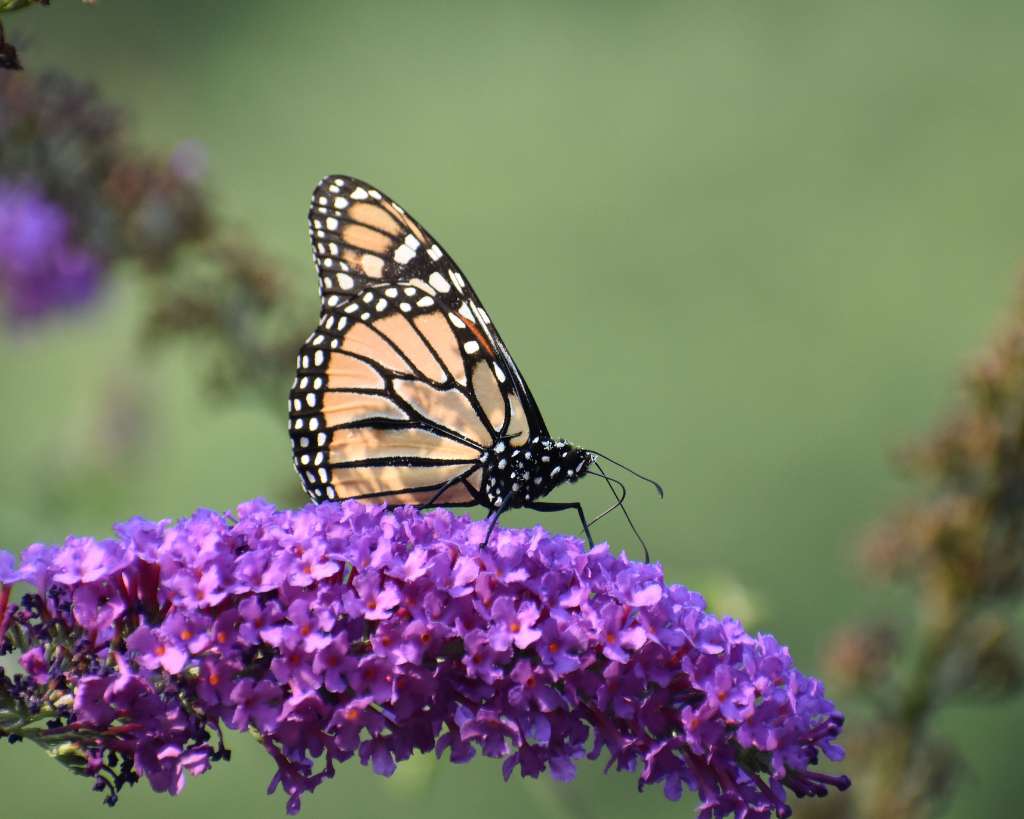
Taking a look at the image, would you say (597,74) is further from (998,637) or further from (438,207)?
(998,637)

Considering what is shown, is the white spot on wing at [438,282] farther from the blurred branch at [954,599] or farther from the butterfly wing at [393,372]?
the blurred branch at [954,599]

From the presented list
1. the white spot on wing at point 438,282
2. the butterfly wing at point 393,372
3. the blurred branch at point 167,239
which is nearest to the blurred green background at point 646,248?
the blurred branch at point 167,239

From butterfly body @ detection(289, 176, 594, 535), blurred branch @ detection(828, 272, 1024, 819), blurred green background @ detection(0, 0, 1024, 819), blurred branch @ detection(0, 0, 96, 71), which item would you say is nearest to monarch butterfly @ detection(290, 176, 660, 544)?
butterfly body @ detection(289, 176, 594, 535)

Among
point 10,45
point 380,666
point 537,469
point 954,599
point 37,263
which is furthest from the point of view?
point 37,263

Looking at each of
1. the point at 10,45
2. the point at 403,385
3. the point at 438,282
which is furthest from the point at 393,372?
the point at 10,45

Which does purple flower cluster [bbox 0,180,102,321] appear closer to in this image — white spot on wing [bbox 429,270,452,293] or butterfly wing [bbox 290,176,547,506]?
butterfly wing [bbox 290,176,547,506]

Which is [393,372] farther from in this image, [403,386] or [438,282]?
[438,282]
